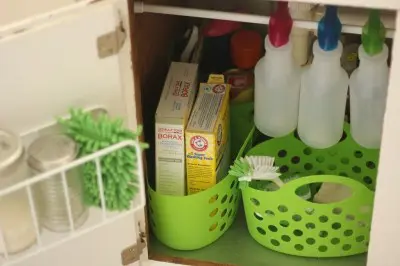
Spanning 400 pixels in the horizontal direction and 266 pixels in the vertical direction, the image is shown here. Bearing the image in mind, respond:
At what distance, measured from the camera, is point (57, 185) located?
3.36 feet

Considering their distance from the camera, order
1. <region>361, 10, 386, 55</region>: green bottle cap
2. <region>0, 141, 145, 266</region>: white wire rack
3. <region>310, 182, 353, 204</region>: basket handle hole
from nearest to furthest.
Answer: <region>0, 141, 145, 266</region>: white wire rack
<region>361, 10, 386, 55</region>: green bottle cap
<region>310, 182, 353, 204</region>: basket handle hole

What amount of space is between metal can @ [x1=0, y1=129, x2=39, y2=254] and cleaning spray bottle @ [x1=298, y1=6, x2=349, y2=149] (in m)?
0.54

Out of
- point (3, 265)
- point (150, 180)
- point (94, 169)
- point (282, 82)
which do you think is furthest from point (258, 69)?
point (3, 265)

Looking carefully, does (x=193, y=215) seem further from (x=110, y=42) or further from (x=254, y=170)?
(x=110, y=42)

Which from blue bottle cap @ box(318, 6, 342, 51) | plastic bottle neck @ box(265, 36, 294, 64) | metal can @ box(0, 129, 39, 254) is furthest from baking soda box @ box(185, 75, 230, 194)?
metal can @ box(0, 129, 39, 254)

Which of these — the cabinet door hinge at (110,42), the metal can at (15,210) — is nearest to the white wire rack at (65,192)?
the metal can at (15,210)

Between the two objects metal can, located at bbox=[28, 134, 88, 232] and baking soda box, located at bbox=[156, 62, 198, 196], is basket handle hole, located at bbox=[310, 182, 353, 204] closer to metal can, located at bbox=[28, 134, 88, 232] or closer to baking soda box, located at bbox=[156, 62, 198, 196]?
baking soda box, located at bbox=[156, 62, 198, 196]

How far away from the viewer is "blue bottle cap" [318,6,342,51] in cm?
119

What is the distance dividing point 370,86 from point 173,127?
36 cm

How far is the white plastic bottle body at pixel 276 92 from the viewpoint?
4.41 feet

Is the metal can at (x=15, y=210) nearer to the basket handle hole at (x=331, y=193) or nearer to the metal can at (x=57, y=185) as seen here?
the metal can at (x=57, y=185)

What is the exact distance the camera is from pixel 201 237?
1433mm

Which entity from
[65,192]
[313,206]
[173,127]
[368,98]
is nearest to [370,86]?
[368,98]

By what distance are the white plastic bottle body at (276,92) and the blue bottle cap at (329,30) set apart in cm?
9
